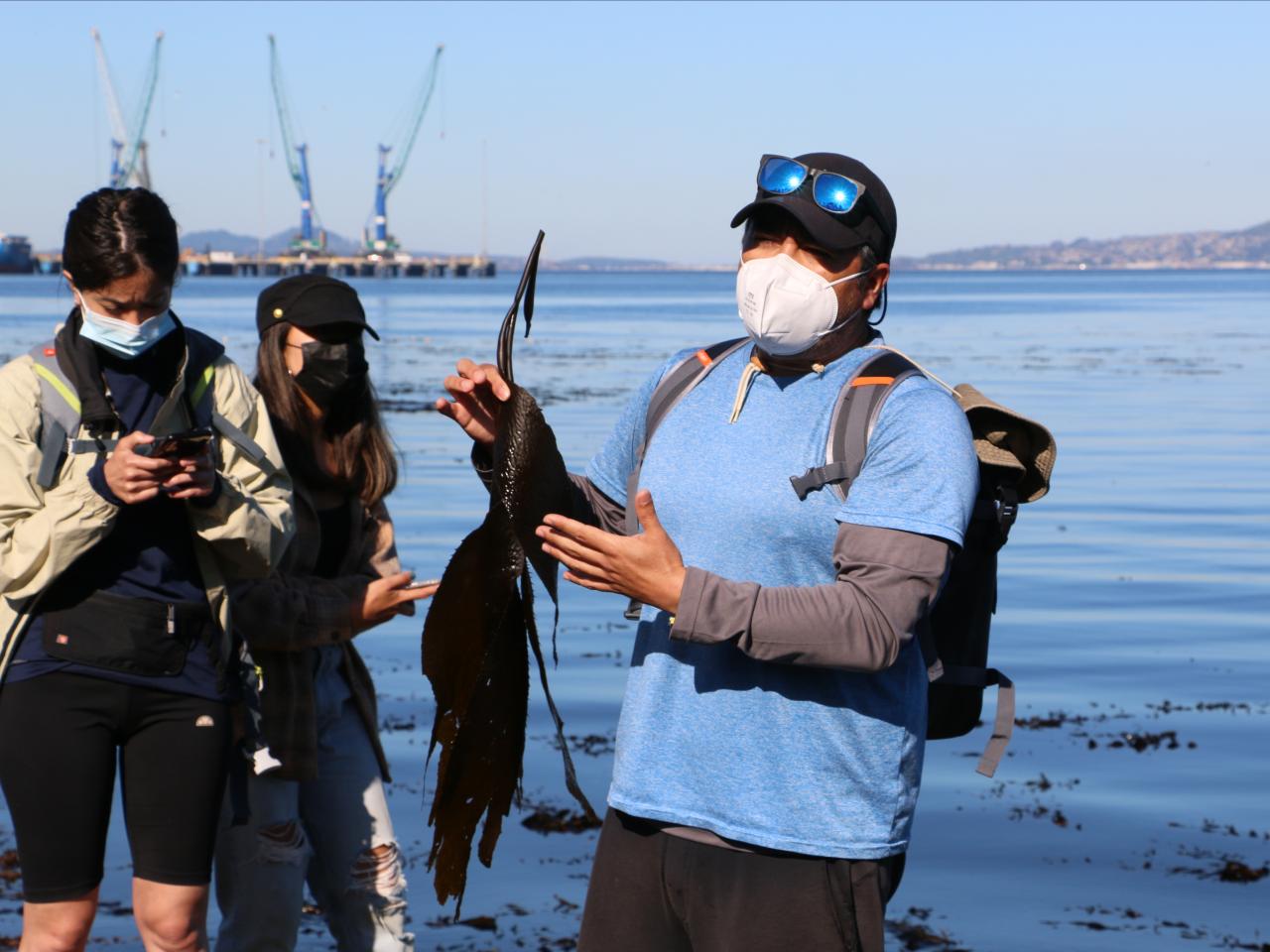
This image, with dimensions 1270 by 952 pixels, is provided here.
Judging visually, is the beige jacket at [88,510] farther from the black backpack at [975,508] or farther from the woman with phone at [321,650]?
the black backpack at [975,508]

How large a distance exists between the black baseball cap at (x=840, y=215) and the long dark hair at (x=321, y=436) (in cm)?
170

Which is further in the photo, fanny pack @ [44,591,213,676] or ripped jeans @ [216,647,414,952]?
ripped jeans @ [216,647,414,952]

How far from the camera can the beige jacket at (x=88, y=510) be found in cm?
359

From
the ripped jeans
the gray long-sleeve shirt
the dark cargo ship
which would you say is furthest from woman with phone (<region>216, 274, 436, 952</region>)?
the dark cargo ship

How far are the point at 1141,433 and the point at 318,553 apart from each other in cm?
2097

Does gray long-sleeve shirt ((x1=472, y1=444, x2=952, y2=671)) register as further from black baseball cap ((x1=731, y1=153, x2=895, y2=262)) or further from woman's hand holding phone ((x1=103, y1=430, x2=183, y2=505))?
woman's hand holding phone ((x1=103, y1=430, x2=183, y2=505))

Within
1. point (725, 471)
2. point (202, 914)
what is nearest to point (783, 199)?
point (725, 471)

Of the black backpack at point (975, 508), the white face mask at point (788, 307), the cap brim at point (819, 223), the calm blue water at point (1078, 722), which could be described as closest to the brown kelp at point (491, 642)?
the black backpack at point (975, 508)

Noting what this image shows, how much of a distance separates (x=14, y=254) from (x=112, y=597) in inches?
7341

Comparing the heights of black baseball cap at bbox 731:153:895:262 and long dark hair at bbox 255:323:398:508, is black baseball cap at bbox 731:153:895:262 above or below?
above

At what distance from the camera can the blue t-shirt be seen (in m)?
2.73

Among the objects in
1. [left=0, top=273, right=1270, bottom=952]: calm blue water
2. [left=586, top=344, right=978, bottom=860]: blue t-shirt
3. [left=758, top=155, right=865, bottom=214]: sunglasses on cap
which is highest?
[left=758, top=155, right=865, bottom=214]: sunglasses on cap

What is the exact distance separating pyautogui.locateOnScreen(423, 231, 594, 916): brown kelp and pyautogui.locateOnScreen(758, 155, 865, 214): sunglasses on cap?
61 centimetres

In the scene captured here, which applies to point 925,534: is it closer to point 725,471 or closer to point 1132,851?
point 725,471
